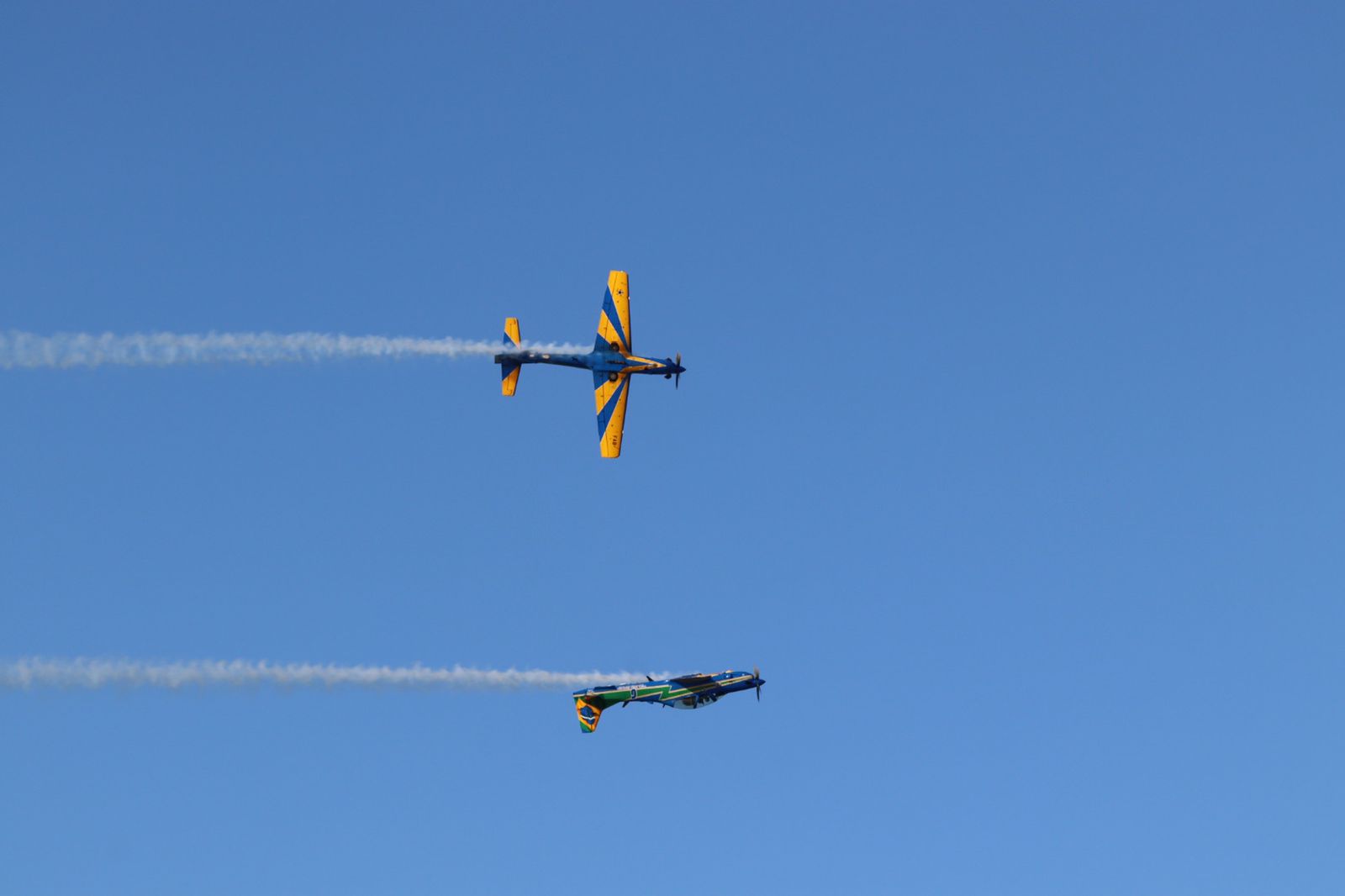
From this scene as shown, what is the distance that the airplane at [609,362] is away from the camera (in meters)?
111

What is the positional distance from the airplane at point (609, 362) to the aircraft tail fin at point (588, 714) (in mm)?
16815

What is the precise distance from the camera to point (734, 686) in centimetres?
11025

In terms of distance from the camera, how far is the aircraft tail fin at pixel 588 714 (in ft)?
357

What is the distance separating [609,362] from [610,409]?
356 cm

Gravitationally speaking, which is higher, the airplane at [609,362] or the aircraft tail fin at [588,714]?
the airplane at [609,362]

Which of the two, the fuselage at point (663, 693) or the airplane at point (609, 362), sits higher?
the airplane at point (609, 362)

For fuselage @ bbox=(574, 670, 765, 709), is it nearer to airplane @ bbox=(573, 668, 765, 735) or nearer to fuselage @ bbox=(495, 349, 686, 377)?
airplane @ bbox=(573, 668, 765, 735)

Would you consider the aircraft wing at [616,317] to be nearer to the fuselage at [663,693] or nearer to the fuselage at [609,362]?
the fuselage at [609,362]

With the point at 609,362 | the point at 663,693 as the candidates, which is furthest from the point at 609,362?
the point at 663,693

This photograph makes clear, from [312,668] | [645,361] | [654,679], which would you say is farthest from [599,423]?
[312,668]

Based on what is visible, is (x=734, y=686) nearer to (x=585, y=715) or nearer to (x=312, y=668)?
(x=585, y=715)

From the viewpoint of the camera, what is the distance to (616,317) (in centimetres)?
11675

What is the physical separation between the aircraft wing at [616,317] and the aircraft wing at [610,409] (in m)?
2.61

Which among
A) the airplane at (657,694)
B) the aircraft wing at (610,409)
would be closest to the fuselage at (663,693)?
the airplane at (657,694)
